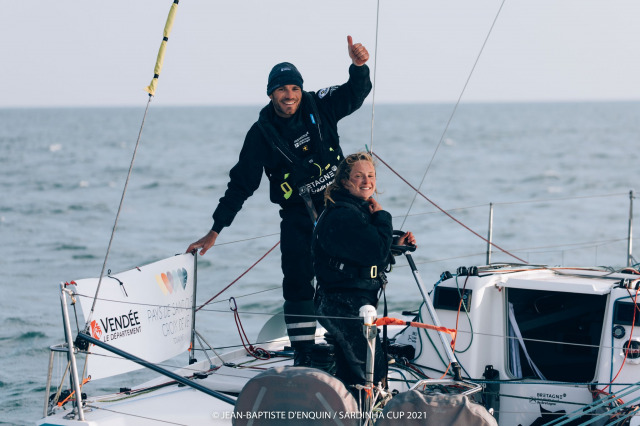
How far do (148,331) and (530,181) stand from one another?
2341 centimetres

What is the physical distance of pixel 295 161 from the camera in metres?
4.52

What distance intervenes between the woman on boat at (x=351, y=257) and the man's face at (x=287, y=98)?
2.44ft

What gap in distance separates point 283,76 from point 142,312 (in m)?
1.34

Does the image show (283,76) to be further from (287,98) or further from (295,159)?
(295,159)

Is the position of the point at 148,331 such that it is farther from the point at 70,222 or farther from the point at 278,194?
the point at 70,222

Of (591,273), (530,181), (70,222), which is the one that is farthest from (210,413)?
(530,181)

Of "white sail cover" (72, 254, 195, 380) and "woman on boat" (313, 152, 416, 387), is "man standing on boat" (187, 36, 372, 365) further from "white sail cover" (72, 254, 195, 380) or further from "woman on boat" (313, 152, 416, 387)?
"woman on boat" (313, 152, 416, 387)

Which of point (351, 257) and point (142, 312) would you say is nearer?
point (351, 257)

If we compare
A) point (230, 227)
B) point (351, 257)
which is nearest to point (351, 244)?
point (351, 257)

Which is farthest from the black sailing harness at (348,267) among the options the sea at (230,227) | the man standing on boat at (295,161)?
the man standing on boat at (295,161)

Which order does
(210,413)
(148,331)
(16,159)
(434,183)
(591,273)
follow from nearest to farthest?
(210,413) < (148,331) < (591,273) < (434,183) < (16,159)

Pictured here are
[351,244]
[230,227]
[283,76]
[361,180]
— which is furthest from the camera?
[230,227]

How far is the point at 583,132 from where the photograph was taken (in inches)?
2250

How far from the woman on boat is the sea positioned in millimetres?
398
